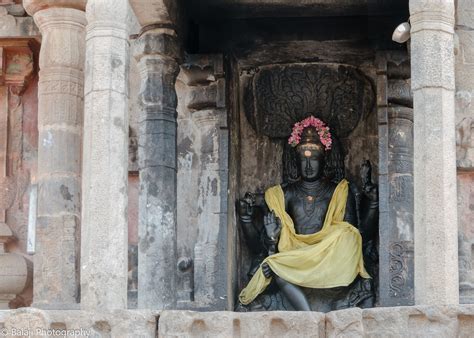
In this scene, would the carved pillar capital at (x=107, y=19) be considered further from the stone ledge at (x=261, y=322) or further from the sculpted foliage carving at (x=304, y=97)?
the sculpted foliage carving at (x=304, y=97)

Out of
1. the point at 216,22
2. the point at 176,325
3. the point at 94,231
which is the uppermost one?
the point at 216,22

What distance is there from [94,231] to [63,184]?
2543 millimetres

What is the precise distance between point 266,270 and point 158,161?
1728 mm

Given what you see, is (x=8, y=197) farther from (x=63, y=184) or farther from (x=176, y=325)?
(x=176, y=325)

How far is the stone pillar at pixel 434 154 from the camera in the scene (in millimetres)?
13781

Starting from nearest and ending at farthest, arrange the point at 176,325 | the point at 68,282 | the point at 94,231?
1. the point at 176,325
2. the point at 94,231
3. the point at 68,282

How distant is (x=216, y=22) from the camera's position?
17766 millimetres

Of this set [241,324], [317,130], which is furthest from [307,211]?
[241,324]

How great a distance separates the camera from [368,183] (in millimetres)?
17469

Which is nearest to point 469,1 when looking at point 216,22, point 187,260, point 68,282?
point 216,22

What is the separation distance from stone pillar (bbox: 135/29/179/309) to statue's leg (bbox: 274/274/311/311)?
3.92 ft

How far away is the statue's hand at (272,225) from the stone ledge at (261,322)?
156 inches

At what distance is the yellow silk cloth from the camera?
16.9 meters

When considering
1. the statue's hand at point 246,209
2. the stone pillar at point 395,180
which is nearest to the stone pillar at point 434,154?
the stone pillar at point 395,180
